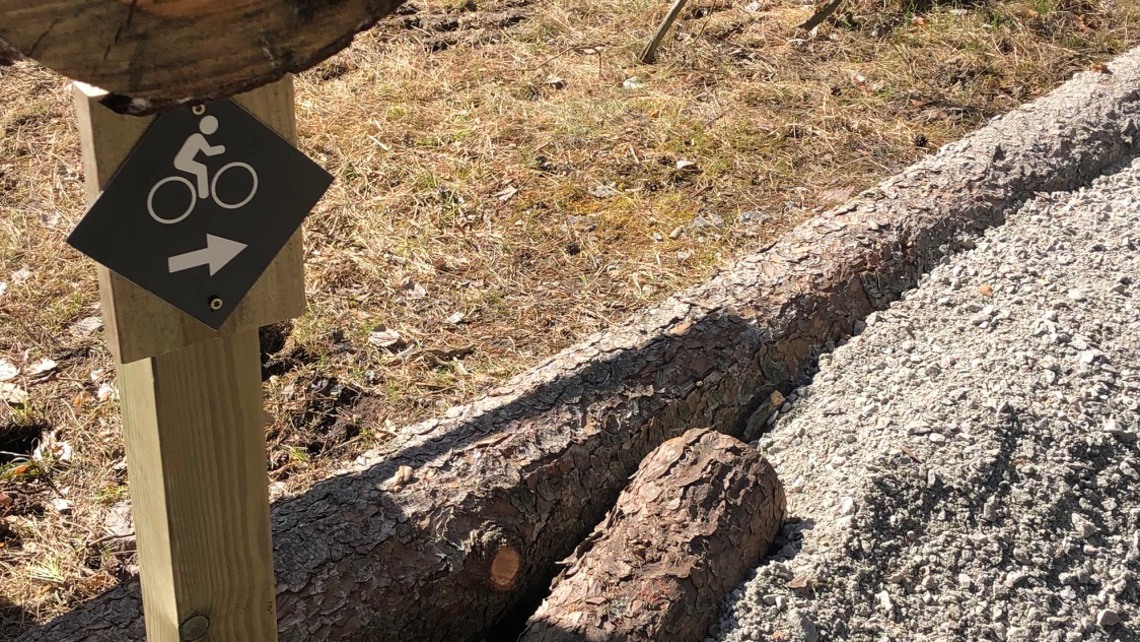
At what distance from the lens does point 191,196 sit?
1.35 m

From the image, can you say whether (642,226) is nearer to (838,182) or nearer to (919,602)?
(838,182)

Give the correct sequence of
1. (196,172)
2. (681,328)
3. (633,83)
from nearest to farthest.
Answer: (196,172) → (681,328) → (633,83)


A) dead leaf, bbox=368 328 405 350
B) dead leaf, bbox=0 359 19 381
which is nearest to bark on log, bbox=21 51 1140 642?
dead leaf, bbox=368 328 405 350

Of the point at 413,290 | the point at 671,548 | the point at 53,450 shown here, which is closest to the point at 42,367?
the point at 53,450

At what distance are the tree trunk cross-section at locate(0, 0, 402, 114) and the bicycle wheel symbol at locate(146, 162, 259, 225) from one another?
212 mm

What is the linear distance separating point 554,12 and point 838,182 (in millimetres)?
2235

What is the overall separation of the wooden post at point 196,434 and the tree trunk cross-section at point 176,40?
20 cm

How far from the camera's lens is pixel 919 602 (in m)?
2.58

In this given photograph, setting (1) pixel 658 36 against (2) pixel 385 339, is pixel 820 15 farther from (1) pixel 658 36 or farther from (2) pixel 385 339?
(2) pixel 385 339

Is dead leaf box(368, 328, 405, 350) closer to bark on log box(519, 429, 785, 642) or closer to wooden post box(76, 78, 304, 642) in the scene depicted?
bark on log box(519, 429, 785, 642)

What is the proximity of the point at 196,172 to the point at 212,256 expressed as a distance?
0.40 feet

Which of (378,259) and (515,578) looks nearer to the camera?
(515,578)

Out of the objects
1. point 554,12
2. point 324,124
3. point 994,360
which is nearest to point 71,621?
point 994,360

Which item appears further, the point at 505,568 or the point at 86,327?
the point at 86,327
